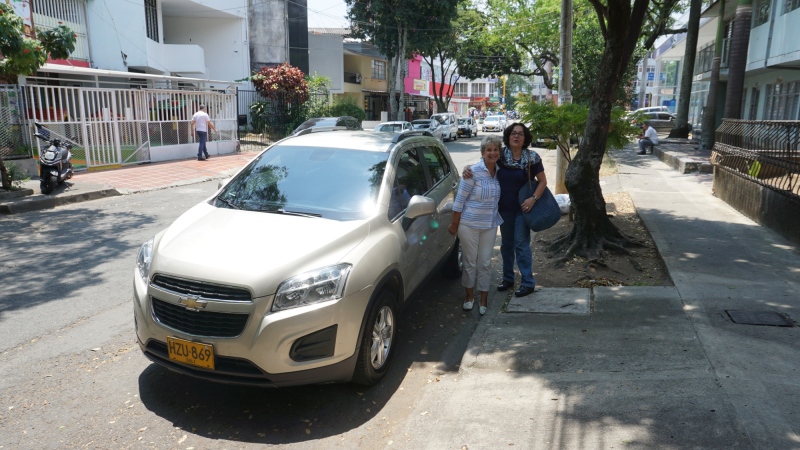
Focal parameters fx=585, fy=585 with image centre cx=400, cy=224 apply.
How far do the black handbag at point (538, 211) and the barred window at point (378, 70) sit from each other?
42.8m

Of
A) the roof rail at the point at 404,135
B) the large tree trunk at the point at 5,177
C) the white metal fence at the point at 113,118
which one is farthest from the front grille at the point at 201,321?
the white metal fence at the point at 113,118

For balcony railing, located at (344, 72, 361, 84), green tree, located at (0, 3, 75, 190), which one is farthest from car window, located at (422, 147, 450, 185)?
balcony railing, located at (344, 72, 361, 84)

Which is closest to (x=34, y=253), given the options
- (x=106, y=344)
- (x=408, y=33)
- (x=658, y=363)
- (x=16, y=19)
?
(x=106, y=344)

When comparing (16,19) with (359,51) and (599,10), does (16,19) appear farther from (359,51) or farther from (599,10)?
(359,51)

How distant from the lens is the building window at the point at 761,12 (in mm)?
21413

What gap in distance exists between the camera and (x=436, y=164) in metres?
6.36

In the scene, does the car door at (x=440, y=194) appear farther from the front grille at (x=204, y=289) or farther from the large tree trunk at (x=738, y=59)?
the large tree trunk at (x=738, y=59)

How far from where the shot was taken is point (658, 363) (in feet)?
14.0

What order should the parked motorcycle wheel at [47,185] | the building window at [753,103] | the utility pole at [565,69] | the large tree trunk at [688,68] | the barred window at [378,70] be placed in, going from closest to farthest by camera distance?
the utility pole at [565,69] → the parked motorcycle wheel at [47,185] → the large tree trunk at [688,68] → the building window at [753,103] → the barred window at [378,70]

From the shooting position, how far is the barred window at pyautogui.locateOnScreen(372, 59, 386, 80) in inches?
1850

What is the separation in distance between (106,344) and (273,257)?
7.32ft

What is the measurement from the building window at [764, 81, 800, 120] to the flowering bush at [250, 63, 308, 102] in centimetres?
2000

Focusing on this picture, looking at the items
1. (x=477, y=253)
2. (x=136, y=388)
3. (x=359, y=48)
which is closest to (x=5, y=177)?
(x=136, y=388)

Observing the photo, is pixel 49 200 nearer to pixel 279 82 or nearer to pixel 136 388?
pixel 136 388
